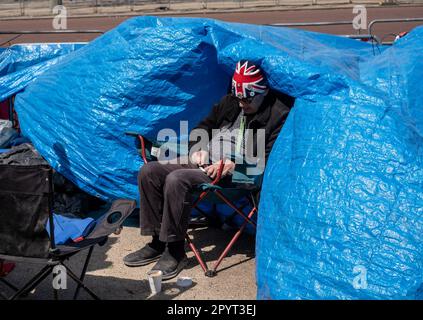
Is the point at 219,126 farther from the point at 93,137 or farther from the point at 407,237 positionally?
the point at 407,237

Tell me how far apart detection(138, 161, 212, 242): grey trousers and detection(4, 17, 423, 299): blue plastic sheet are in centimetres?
54

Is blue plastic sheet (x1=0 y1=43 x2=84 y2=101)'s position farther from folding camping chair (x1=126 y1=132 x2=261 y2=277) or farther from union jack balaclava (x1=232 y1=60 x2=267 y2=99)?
folding camping chair (x1=126 y1=132 x2=261 y2=277)

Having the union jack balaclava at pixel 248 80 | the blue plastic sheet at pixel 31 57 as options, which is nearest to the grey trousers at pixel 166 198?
the union jack balaclava at pixel 248 80

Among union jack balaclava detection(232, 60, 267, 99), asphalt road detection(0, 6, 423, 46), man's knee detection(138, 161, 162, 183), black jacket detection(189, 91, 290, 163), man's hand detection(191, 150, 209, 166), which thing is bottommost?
man's knee detection(138, 161, 162, 183)

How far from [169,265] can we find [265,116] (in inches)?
48.1

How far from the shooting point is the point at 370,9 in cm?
1992

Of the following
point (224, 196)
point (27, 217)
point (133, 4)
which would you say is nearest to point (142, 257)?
point (224, 196)

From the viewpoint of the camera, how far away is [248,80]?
13.4 ft

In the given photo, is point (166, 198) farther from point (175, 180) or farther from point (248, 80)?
point (248, 80)

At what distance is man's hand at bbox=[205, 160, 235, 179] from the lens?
4.02 metres

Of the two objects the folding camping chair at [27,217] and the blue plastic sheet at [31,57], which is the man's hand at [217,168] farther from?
the blue plastic sheet at [31,57]

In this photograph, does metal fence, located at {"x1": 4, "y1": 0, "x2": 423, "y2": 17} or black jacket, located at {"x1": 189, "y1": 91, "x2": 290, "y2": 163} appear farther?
metal fence, located at {"x1": 4, "y1": 0, "x2": 423, "y2": 17}

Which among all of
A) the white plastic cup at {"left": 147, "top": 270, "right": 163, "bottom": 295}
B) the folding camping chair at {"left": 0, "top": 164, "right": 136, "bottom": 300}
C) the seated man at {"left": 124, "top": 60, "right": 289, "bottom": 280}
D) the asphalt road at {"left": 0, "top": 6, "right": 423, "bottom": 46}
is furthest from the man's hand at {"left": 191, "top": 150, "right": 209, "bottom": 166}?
the asphalt road at {"left": 0, "top": 6, "right": 423, "bottom": 46}

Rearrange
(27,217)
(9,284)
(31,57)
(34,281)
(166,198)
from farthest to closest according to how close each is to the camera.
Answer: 1. (31,57)
2. (166,198)
3. (9,284)
4. (34,281)
5. (27,217)
